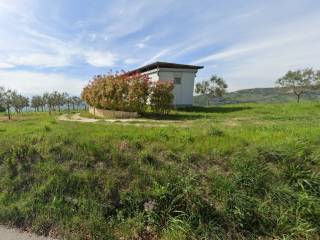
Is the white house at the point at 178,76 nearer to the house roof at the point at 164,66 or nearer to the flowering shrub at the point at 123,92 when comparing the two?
the house roof at the point at 164,66

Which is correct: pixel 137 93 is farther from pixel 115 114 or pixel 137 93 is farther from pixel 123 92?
pixel 115 114

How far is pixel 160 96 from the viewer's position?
13.3 meters

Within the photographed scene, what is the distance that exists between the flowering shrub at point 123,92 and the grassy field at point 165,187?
761cm

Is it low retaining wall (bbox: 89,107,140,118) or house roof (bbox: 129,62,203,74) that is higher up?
house roof (bbox: 129,62,203,74)

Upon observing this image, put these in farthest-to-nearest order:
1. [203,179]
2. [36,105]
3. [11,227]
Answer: [36,105], [203,179], [11,227]

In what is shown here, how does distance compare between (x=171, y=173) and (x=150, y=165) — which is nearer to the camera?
(x=171, y=173)

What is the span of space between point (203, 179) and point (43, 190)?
2860mm

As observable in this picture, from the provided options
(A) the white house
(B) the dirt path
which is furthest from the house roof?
(B) the dirt path

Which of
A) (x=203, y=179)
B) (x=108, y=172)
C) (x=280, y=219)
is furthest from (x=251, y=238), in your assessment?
(x=108, y=172)

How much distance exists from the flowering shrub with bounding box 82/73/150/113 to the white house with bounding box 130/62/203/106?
3920 mm

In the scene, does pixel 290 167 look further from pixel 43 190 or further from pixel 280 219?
pixel 43 190

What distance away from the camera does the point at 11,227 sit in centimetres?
379

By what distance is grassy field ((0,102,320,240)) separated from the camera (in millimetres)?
3600

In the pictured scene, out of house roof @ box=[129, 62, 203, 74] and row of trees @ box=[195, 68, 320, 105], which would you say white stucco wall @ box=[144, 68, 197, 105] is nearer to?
house roof @ box=[129, 62, 203, 74]
